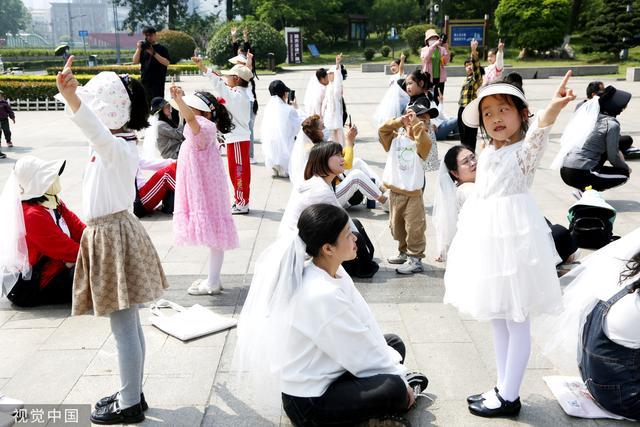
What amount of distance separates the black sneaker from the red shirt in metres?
2.92

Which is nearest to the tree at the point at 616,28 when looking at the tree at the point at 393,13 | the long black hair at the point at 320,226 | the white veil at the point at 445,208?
the tree at the point at 393,13

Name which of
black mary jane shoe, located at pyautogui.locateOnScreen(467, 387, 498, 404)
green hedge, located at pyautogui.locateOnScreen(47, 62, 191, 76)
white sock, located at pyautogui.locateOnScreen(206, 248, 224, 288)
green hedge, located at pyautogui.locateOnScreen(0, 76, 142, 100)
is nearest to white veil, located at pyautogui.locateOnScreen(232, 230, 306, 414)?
black mary jane shoe, located at pyautogui.locateOnScreen(467, 387, 498, 404)

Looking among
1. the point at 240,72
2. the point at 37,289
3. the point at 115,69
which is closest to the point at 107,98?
the point at 37,289

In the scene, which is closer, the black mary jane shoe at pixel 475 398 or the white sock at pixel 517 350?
the white sock at pixel 517 350

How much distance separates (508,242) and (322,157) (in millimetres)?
2052

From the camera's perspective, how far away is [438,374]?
385 cm

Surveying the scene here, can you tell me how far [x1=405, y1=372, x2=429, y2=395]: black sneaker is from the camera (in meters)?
3.46

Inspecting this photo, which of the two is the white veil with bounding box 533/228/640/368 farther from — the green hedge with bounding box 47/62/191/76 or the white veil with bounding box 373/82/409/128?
the green hedge with bounding box 47/62/191/76

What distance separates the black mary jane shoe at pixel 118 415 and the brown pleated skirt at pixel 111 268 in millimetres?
556

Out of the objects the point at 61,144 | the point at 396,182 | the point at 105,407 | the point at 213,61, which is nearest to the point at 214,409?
the point at 105,407

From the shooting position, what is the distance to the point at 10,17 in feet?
354

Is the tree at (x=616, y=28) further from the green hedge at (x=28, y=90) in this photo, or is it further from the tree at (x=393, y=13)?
Answer: the green hedge at (x=28, y=90)

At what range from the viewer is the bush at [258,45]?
3412cm

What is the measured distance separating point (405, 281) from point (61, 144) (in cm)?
986
